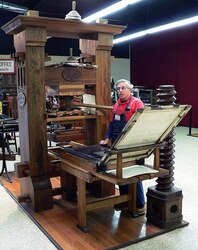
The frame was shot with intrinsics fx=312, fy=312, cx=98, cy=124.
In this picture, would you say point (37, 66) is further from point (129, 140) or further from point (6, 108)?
point (6, 108)

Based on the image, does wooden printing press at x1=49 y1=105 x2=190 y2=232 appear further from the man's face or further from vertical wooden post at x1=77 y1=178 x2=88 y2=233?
the man's face

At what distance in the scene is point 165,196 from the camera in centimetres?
309

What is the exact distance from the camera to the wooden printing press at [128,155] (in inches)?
97.9

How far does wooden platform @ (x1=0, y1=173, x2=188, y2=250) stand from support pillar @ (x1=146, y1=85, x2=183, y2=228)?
84mm

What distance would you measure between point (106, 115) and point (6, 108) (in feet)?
27.6

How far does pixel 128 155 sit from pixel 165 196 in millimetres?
657

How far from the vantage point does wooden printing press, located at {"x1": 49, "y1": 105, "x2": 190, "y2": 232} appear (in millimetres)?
2486

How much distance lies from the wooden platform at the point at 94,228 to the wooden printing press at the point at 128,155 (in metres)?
0.15

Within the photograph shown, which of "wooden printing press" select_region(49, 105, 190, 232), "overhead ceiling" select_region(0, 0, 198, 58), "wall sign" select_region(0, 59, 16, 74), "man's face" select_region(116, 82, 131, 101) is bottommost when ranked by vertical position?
"wooden printing press" select_region(49, 105, 190, 232)

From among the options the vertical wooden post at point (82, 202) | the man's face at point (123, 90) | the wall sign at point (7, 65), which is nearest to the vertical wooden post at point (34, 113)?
the vertical wooden post at point (82, 202)

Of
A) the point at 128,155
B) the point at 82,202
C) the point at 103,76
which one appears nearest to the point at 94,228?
the point at 82,202

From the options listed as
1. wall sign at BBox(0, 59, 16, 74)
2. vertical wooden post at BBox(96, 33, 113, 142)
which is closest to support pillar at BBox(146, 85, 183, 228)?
vertical wooden post at BBox(96, 33, 113, 142)

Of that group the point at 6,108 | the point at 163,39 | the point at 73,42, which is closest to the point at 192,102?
the point at 163,39

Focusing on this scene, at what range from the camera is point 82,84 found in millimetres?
3748
